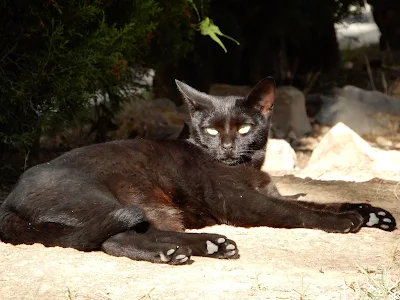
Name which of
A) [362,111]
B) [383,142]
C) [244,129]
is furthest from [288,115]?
[244,129]

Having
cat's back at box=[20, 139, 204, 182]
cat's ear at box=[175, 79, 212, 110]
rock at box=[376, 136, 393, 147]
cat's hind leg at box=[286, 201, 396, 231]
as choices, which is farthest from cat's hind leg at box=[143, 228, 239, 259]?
rock at box=[376, 136, 393, 147]

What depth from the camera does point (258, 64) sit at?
8.73 m

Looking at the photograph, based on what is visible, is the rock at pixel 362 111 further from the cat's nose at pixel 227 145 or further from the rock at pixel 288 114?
the cat's nose at pixel 227 145

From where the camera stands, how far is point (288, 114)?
794 cm

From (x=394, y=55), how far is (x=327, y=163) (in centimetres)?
506

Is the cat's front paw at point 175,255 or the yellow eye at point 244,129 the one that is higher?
the yellow eye at point 244,129

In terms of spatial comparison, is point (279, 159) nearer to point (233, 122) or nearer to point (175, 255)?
point (233, 122)

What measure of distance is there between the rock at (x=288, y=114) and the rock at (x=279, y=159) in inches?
56.1

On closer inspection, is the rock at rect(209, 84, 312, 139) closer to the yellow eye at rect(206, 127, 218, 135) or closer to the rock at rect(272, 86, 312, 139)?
the rock at rect(272, 86, 312, 139)

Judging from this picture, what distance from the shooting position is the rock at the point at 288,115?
7910mm

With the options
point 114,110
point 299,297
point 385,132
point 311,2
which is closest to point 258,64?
point 311,2

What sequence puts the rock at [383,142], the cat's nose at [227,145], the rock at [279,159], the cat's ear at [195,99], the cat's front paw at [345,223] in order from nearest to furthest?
the cat's front paw at [345,223] → the cat's nose at [227,145] → the cat's ear at [195,99] → the rock at [279,159] → the rock at [383,142]

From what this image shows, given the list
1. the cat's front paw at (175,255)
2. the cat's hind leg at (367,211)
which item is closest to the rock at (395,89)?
the cat's hind leg at (367,211)

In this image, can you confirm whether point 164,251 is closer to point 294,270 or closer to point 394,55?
point 294,270
